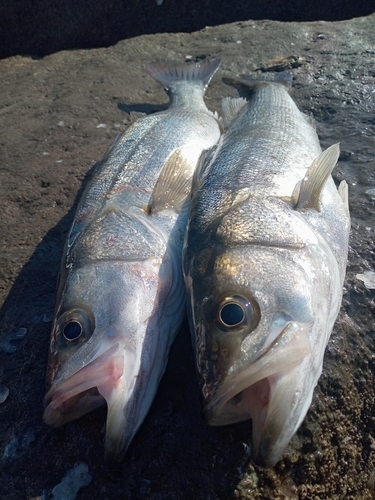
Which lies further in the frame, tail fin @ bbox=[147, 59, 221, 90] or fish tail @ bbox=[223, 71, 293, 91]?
tail fin @ bbox=[147, 59, 221, 90]

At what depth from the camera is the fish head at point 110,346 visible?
204 cm

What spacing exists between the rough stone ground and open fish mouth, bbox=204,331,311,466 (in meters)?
0.33

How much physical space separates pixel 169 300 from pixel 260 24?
17.7ft

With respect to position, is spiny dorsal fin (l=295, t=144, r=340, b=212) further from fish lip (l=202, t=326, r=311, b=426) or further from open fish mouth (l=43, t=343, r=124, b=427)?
open fish mouth (l=43, t=343, r=124, b=427)

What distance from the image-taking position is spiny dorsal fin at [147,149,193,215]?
3025 millimetres

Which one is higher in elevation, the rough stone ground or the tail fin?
the tail fin

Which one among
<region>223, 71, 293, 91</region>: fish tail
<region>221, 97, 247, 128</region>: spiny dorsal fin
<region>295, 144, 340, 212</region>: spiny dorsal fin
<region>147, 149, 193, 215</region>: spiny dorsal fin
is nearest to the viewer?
<region>295, 144, 340, 212</region>: spiny dorsal fin

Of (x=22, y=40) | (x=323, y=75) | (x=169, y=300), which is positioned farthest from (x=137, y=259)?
(x=22, y=40)

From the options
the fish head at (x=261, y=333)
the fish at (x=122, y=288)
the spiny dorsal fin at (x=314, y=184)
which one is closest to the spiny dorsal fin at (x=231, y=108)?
the fish at (x=122, y=288)

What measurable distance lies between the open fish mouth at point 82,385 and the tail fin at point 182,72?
11.6ft

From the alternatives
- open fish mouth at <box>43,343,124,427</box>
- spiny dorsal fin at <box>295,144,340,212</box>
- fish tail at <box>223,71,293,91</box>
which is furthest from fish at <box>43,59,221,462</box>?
fish tail at <box>223,71,293,91</box>

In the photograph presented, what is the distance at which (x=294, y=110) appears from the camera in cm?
386

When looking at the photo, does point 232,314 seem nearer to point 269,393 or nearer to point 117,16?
point 269,393

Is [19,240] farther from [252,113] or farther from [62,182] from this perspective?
[252,113]
